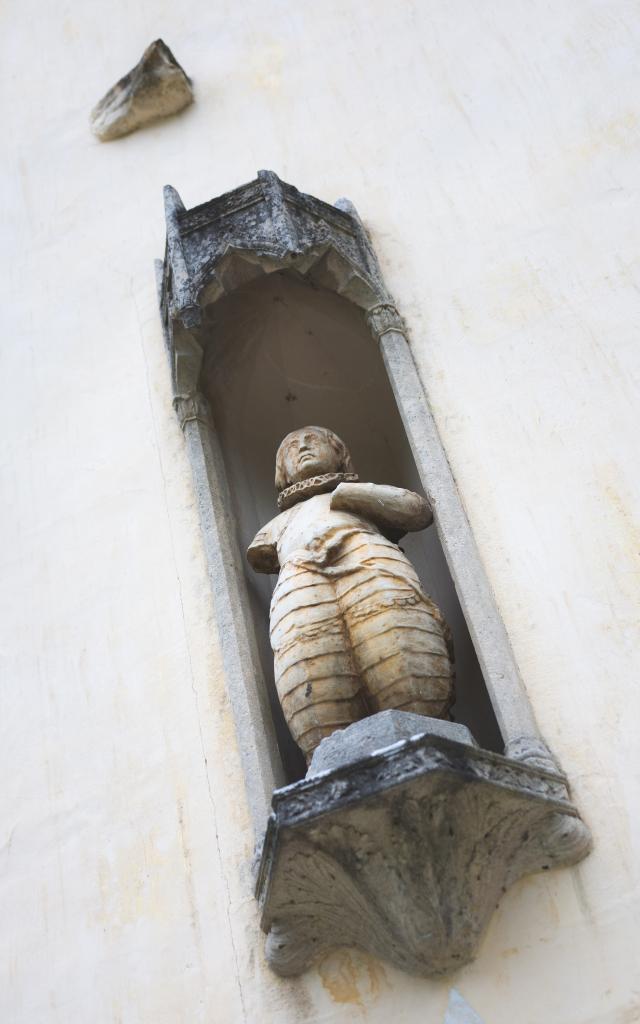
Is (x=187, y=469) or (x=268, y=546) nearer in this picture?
(x=268, y=546)

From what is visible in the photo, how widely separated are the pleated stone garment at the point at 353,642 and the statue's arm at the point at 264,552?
305mm

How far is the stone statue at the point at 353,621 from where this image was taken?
3375 mm

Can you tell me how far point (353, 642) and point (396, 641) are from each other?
0.13 m

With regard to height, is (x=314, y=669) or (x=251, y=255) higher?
(x=251, y=255)

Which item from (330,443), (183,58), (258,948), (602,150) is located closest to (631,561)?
(330,443)

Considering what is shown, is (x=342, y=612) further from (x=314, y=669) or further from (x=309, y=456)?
(x=309, y=456)

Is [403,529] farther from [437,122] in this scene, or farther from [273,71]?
[273,71]

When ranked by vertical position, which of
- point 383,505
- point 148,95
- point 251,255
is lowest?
point 383,505

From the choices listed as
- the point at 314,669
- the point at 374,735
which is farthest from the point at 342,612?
the point at 374,735

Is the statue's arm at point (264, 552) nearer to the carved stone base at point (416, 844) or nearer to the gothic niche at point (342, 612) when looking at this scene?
the gothic niche at point (342, 612)

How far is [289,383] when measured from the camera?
15.8 feet

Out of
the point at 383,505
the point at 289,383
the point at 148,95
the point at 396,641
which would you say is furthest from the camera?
the point at 148,95

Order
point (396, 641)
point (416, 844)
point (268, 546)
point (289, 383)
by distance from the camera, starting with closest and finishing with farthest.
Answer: point (416, 844), point (396, 641), point (268, 546), point (289, 383)

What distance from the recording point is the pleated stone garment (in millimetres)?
3369
